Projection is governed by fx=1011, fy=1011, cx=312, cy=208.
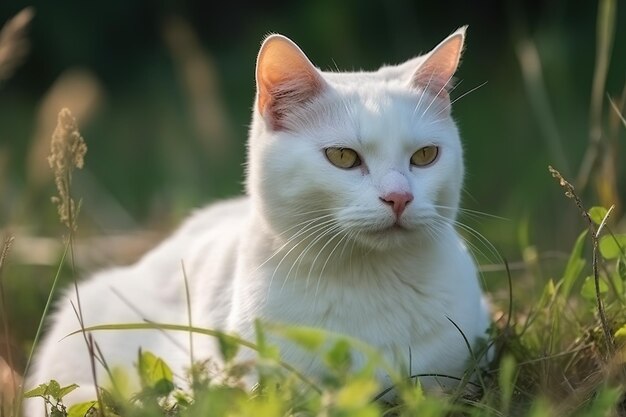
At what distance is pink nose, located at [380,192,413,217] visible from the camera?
196 cm

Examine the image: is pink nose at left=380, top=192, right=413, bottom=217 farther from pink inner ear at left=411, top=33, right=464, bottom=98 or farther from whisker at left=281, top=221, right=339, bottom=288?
pink inner ear at left=411, top=33, right=464, bottom=98

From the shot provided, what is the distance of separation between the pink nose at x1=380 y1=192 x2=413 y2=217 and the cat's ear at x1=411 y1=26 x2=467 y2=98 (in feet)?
1.21

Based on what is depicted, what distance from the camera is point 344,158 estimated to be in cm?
A: 207

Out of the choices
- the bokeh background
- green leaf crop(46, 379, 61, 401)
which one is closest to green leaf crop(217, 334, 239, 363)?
green leaf crop(46, 379, 61, 401)

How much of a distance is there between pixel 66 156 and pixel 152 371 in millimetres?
476

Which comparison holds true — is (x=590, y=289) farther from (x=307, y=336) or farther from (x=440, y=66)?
(x=307, y=336)

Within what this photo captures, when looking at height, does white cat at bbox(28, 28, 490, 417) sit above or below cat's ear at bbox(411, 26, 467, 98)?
below

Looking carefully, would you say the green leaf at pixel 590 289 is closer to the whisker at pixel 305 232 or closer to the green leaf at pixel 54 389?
the whisker at pixel 305 232

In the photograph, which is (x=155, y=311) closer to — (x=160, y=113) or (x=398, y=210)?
(x=398, y=210)

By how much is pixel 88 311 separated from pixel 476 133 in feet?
11.7

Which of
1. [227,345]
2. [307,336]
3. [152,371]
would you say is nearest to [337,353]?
[307,336]

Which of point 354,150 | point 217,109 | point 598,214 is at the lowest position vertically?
point 598,214

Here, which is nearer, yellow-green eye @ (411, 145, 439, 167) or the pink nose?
the pink nose

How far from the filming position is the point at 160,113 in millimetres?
6574
